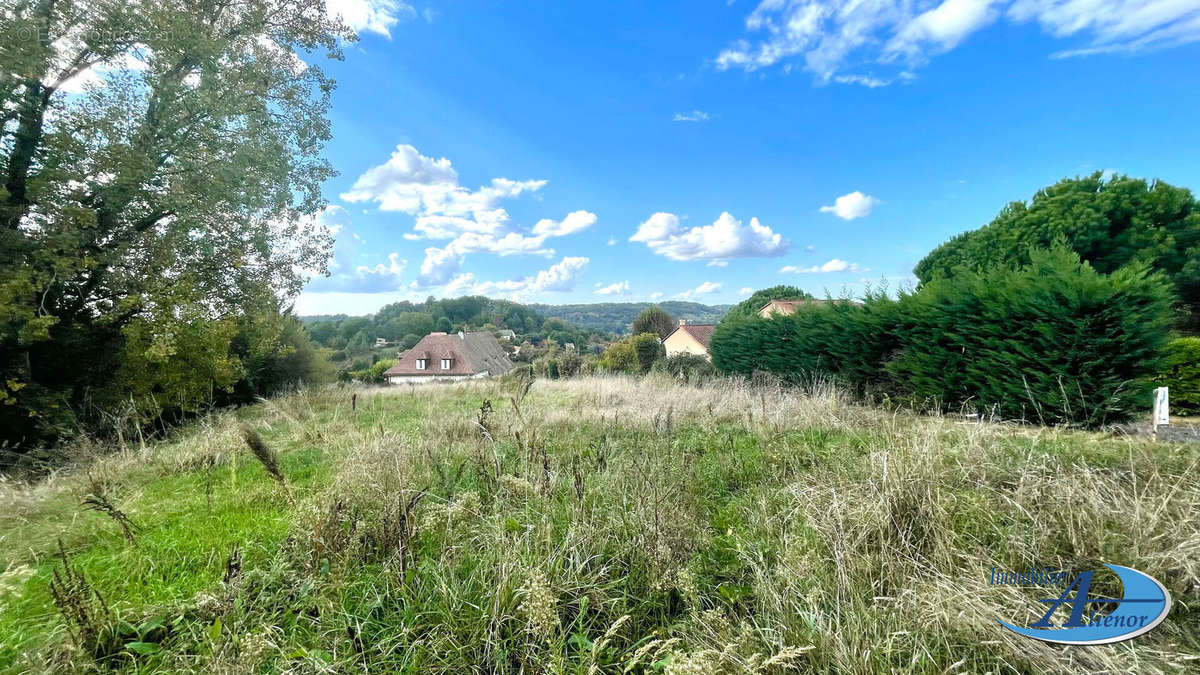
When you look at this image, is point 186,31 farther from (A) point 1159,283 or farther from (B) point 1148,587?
(A) point 1159,283

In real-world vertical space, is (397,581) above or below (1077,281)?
below

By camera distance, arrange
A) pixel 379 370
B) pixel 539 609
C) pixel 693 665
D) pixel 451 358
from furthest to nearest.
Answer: pixel 379 370 → pixel 451 358 → pixel 539 609 → pixel 693 665

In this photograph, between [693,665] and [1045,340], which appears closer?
[693,665]

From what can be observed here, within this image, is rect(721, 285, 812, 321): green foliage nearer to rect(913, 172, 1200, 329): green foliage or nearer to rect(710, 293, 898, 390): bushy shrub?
rect(913, 172, 1200, 329): green foliage

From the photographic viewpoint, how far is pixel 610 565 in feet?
7.04

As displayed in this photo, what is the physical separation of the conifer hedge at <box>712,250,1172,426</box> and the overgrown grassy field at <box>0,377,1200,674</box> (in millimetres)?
2503

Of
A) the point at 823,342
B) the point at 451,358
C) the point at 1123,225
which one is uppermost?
the point at 1123,225

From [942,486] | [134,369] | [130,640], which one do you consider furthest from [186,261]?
[942,486]

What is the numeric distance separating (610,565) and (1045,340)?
6.74 m

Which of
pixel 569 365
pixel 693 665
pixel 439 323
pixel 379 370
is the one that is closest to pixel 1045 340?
pixel 693 665

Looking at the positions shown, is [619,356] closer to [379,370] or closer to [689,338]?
[689,338]

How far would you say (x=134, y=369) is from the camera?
8086 millimetres

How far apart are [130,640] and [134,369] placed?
965 cm

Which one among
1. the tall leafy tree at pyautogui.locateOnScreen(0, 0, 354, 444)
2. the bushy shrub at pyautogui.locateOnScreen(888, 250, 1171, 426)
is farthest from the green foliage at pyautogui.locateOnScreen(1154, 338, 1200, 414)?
the tall leafy tree at pyautogui.locateOnScreen(0, 0, 354, 444)
